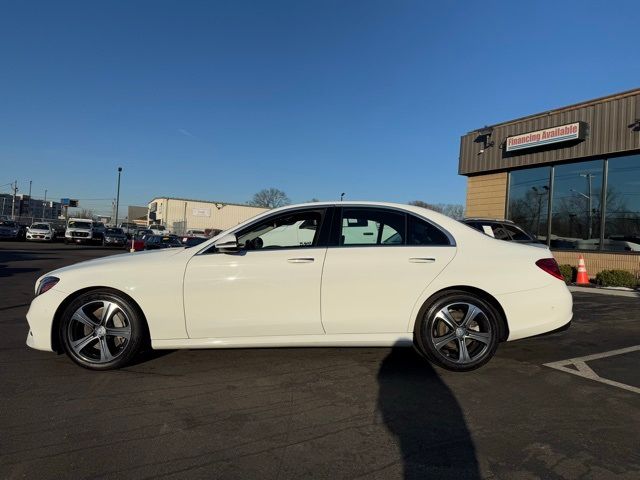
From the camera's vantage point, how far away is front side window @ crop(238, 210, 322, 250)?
4.68m

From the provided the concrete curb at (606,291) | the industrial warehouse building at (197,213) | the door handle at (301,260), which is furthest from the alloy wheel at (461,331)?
the industrial warehouse building at (197,213)

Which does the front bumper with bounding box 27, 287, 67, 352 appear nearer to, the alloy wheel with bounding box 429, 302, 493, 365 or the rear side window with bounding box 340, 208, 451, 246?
→ the rear side window with bounding box 340, 208, 451, 246

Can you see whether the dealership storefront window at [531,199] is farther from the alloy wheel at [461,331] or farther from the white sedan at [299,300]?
the alloy wheel at [461,331]

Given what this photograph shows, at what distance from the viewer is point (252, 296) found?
14.5 feet

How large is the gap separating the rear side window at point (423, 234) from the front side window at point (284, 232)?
900 millimetres

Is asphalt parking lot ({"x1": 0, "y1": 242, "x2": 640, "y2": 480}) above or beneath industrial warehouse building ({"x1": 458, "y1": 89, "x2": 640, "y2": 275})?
beneath

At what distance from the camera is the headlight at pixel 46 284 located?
4535 millimetres

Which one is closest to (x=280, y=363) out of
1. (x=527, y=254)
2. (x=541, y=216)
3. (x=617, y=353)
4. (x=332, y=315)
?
(x=332, y=315)

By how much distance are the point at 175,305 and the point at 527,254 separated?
11.1ft

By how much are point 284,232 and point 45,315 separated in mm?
2328

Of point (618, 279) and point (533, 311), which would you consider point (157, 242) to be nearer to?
point (618, 279)

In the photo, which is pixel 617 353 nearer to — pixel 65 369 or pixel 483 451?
pixel 483 451

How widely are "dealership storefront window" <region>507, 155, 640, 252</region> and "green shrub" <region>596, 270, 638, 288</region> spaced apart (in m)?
1.54

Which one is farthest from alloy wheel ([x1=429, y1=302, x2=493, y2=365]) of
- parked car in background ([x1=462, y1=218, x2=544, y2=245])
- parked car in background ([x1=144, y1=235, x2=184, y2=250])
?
parked car in background ([x1=144, y1=235, x2=184, y2=250])
